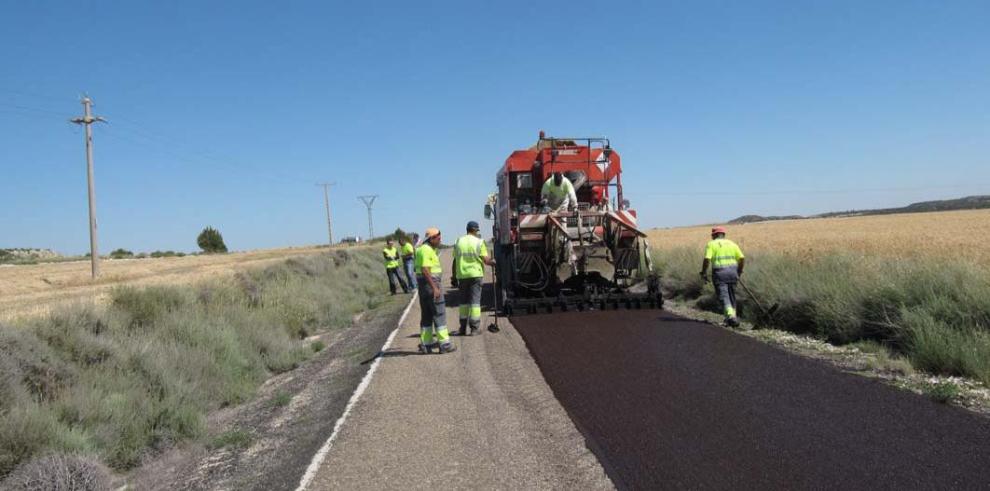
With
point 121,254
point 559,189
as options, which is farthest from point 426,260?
point 121,254

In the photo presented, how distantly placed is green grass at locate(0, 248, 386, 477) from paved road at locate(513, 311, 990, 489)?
12.6 feet

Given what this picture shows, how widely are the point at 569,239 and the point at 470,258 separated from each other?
2885 millimetres

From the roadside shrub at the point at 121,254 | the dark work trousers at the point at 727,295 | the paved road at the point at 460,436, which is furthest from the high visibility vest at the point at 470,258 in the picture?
the roadside shrub at the point at 121,254

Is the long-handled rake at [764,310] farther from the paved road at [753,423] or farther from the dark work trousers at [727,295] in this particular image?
the paved road at [753,423]

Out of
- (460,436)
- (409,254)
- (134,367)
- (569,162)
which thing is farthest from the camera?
A: (409,254)

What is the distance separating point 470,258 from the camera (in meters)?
10.0

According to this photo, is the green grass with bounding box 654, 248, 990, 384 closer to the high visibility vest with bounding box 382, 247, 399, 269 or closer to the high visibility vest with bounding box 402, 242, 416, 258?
the high visibility vest with bounding box 402, 242, 416, 258

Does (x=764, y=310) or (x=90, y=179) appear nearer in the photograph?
(x=764, y=310)

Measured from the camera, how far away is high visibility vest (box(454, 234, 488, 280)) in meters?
9.98

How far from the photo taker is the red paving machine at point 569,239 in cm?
1243

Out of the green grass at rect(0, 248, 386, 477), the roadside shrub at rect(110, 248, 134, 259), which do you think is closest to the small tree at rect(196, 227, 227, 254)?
the roadside shrub at rect(110, 248, 134, 259)

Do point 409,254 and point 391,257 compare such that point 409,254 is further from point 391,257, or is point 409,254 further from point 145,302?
point 145,302

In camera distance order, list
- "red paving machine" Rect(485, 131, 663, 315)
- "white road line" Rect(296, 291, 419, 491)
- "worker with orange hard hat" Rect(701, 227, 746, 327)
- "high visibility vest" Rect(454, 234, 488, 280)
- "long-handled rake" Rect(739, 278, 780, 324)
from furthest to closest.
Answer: "red paving machine" Rect(485, 131, 663, 315) → "worker with orange hard hat" Rect(701, 227, 746, 327) → "long-handled rake" Rect(739, 278, 780, 324) → "high visibility vest" Rect(454, 234, 488, 280) → "white road line" Rect(296, 291, 419, 491)

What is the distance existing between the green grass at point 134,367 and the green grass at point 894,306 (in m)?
7.38
